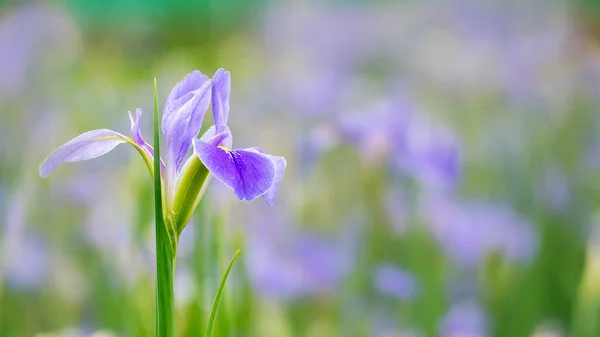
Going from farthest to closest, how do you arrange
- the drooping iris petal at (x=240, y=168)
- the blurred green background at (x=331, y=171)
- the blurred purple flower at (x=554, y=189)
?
the blurred purple flower at (x=554, y=189), the blurred green background at (x=331, y=171), the drooping iris petal at (x=240, y=168)

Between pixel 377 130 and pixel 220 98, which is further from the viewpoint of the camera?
pixel 377 130

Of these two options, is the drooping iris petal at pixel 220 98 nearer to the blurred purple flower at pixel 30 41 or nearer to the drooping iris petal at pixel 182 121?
the drooping iris petal at pixel 182 121

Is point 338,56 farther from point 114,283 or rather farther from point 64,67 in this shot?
point 114,283

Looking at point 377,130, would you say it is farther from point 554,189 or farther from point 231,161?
point 231,161

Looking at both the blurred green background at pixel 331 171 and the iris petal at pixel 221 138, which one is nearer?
the iris petal at pixel 221 138

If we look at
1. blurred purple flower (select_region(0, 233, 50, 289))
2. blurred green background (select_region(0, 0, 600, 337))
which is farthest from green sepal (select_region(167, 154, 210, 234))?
blurred purple flower (select_region(0, 233, 50, 289))

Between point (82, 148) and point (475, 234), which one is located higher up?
point (82, 148)

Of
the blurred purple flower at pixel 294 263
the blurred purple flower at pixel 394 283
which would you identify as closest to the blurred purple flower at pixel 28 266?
the blurred purple flower at pixel 294 263

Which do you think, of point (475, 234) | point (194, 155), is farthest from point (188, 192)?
point (475, 234)
